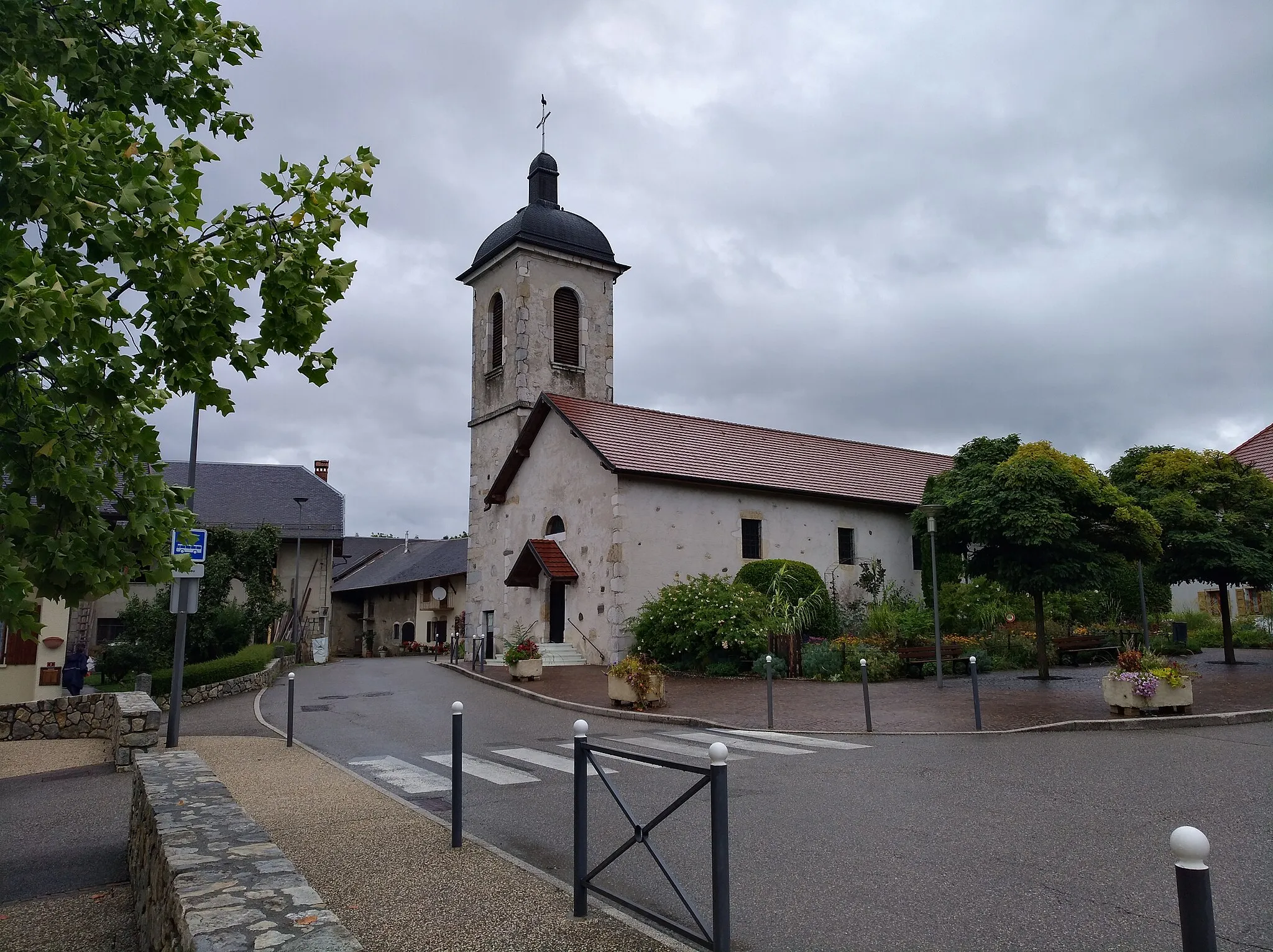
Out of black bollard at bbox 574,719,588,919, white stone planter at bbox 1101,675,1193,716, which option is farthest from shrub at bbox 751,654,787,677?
black bollard at bbox 574,719,588,919

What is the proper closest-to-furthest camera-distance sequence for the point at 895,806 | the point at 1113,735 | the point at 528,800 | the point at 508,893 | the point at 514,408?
the point at 508,893 → the point at 895,806 → the point at 528,800 → the point at 1113,735 → the point at 514,408

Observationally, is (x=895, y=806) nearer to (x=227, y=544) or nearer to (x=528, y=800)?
(x=528, y=800)

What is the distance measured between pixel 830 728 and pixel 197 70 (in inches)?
420

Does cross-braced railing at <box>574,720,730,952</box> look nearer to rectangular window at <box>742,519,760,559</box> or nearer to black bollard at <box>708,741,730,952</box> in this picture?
black bollard at <box>708,741,730,952</box>

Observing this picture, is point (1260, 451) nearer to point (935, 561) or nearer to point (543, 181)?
point (935, 561)

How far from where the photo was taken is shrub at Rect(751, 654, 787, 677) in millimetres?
19312

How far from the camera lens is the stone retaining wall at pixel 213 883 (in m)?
3.28

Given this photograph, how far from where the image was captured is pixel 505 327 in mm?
32031

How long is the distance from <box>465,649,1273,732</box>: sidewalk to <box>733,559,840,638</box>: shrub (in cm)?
453

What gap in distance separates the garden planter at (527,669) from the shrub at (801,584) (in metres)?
5.79

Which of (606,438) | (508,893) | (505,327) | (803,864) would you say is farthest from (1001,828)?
(505,327)

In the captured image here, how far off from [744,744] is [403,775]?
4227 mm

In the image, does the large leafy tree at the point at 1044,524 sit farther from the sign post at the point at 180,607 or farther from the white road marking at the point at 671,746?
the sign post at the point at 180,607

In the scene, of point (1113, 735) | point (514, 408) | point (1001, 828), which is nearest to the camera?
point (1001, 828)
